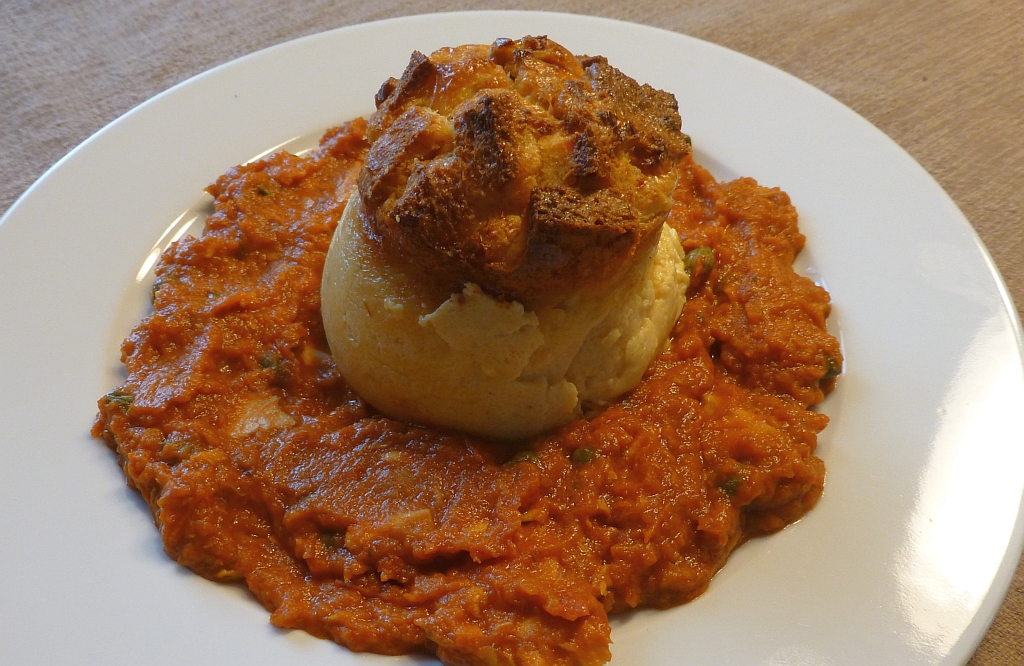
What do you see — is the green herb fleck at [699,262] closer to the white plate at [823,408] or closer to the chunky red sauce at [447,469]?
the chunky red sauce at [447,469]

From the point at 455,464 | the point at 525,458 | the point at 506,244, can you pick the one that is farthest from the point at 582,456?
the point at 506,244

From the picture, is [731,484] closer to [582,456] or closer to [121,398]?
[582,456]

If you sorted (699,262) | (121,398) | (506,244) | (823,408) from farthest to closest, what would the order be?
(699,262), (823,408), (121,398), (506,244)

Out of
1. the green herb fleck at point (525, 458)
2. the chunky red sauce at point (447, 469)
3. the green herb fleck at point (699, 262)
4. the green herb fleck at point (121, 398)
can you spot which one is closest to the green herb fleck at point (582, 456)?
the chunky red sauce at point (447, 469)

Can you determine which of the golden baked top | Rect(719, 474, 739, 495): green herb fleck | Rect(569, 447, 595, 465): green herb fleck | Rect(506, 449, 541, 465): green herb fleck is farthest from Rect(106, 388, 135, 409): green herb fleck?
Rect(719, 474, 739, 495): green herb fleck

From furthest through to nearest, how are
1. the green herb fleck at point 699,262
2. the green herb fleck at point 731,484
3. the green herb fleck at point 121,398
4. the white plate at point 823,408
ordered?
the green herb fleck at point 699,262 → the green herb fleck at point 121,398 → the green herb fleck at point 731,484 → the white plate at point 823,408
